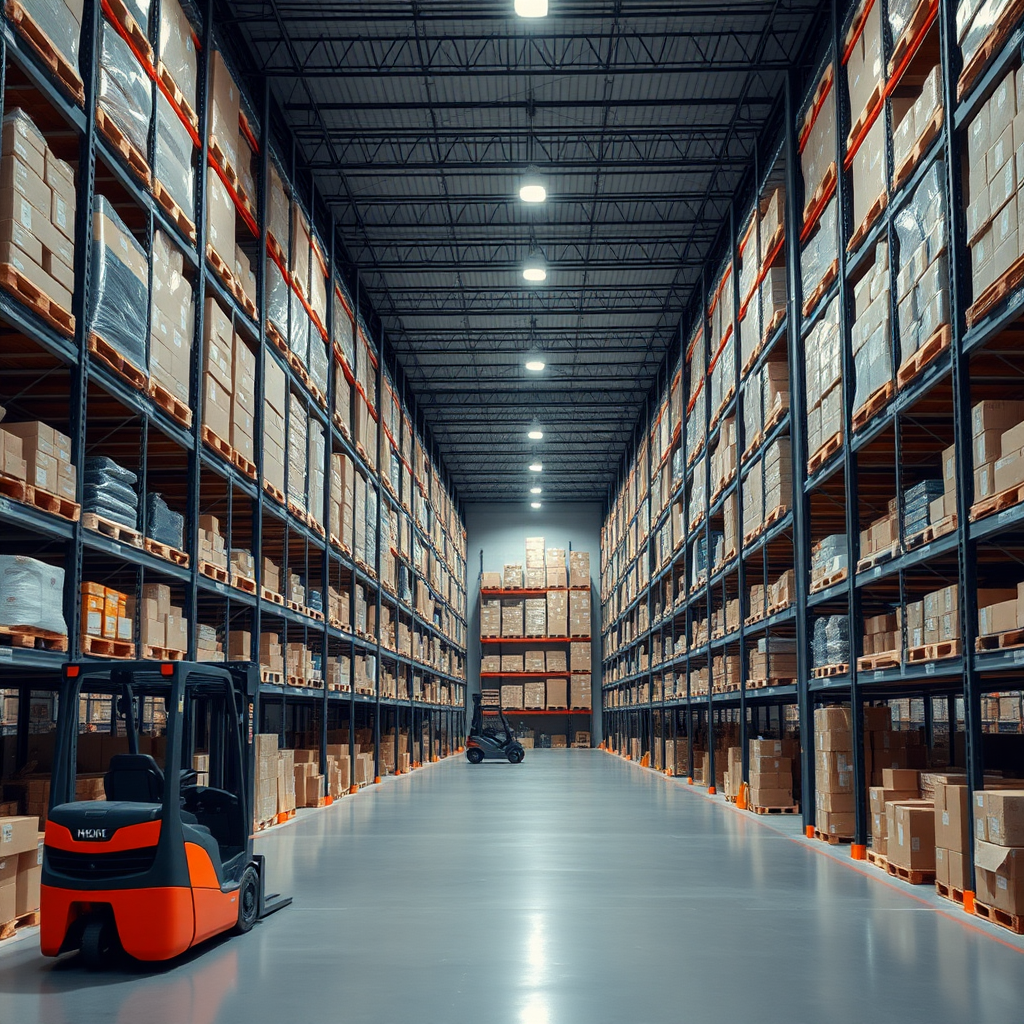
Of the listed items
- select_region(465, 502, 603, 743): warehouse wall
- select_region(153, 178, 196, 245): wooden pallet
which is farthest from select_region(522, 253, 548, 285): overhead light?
select_region(465, 502, 603, 743): warehouse wall

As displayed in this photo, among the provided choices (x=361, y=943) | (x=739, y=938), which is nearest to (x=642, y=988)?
(x=739, y=938)

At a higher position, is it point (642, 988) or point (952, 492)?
point (952, 492)

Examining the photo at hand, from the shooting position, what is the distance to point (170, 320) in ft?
30.7

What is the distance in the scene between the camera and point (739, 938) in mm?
6203

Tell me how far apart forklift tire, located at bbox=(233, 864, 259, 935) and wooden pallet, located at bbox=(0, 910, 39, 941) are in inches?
46.4

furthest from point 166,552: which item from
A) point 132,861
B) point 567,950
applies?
point 567,950

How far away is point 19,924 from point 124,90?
5688 mm

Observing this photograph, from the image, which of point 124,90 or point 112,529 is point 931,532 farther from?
point 124,90

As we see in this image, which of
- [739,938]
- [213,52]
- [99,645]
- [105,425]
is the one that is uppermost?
[213,52]

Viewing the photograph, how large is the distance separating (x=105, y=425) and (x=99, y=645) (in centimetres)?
254

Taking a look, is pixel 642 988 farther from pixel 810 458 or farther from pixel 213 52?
pixel 213 52

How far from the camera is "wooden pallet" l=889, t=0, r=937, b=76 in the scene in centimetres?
813

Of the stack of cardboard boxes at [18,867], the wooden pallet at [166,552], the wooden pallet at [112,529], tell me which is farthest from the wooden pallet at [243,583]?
the stack of cardboard boxes at [18,867]

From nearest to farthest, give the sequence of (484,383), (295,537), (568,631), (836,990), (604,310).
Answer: (836,990)
(295,537)
(604,310)
(484,383)
(568,631)
